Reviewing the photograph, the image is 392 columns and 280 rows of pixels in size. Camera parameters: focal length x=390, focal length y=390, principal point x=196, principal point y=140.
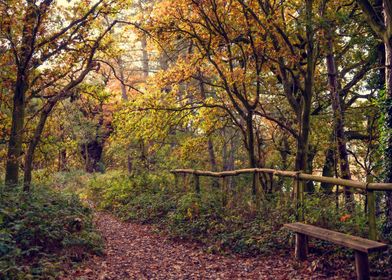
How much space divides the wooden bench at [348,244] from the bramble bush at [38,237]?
3843 mm

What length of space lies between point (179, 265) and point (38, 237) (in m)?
2.60

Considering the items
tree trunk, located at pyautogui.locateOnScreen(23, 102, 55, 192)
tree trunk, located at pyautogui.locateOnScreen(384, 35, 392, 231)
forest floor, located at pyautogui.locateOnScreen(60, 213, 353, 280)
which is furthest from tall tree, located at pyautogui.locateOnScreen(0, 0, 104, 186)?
tree trunk, located at pyautogui.locateOnScreen(384, 35, 392, 231)

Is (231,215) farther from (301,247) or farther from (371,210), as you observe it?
(371,210)

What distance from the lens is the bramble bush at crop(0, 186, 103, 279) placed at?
5602 mm

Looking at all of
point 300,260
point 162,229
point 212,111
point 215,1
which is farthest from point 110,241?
point 215,1

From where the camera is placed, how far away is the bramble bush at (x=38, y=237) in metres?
5.60

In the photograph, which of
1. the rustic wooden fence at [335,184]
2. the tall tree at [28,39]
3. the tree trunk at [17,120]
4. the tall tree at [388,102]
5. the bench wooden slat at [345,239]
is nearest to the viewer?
the bench wooden slat at [345,239]

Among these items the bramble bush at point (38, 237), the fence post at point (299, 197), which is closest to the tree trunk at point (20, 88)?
the bramble bush at point (38, 237)

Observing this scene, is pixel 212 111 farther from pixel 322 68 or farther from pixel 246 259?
pixel 246 259

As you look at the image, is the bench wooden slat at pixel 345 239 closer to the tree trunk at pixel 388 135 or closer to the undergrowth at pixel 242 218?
the undergrowth at pixel 242 218

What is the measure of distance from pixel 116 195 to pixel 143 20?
711cm

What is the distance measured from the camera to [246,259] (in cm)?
741

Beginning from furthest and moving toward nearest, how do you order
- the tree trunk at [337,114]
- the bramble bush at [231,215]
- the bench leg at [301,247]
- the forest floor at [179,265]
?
1. the tree trunk at [337,114]
2. the bramble bush at [231,215]
3. the bench leg at [301,247]
4. the forest floor at [179,265]

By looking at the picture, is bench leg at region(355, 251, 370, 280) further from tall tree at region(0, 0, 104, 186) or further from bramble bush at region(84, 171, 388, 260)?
tall tree at region(0, 0, 104, 186)
